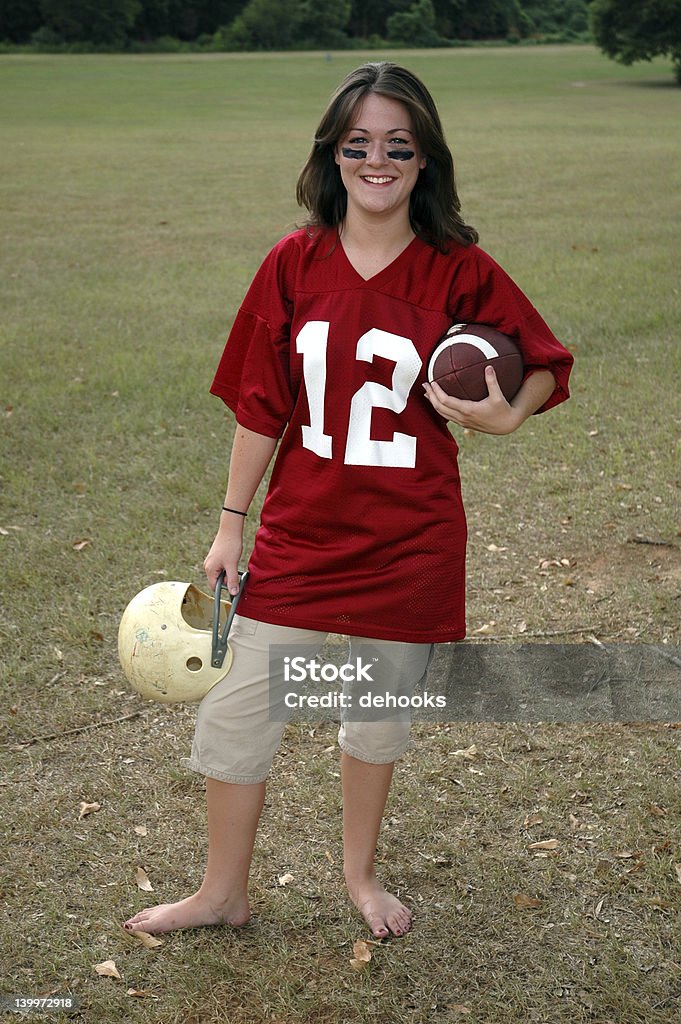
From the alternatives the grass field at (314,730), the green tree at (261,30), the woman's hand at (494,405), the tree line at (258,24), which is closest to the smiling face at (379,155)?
the woman's hand at (494,405)

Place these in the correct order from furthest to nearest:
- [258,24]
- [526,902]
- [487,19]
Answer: [487,19] < [258,24] < [526,902]

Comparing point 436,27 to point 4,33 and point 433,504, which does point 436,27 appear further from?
point 433,504

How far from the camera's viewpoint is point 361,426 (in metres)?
2.57

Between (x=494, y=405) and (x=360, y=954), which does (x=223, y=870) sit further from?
(x=494, y=405)

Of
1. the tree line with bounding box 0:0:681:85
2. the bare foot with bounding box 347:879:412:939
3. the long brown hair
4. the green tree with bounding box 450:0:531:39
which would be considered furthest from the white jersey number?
the green tree with bounding box 450:0:531:39

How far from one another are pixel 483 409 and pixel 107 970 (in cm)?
164

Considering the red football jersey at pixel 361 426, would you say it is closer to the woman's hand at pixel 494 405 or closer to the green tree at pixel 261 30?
the woman's hand at pixel 494 405

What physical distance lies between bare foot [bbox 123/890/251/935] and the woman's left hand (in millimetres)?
1353

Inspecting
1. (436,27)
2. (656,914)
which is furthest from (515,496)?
(436,27)

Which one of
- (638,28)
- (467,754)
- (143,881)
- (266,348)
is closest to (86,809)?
(143,881)

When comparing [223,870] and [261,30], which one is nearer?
[223,870]

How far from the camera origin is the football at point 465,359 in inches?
98.6

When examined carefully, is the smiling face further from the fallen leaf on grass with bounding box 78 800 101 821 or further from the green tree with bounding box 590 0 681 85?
the green tree with bounding box 590 0 681 85

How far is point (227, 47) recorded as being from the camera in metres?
63.2
